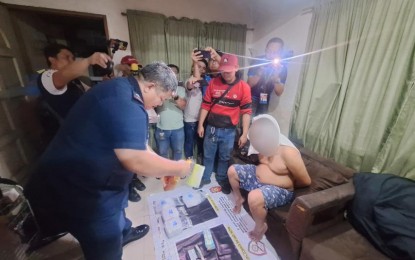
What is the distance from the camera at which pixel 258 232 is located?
1425 millimetres

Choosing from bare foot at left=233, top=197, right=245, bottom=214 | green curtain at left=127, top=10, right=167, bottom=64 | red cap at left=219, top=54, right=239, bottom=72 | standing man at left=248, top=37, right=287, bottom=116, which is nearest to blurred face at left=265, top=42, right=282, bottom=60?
standing man at left=248, top=37, right=287, bottom=116

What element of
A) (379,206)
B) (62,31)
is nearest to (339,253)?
(379,206)

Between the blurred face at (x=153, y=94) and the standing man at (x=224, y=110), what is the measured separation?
40.0 inches

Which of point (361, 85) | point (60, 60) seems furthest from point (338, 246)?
point (60, 60)

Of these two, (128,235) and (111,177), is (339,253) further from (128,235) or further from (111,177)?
(128,235)

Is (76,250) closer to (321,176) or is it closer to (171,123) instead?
(171,123)

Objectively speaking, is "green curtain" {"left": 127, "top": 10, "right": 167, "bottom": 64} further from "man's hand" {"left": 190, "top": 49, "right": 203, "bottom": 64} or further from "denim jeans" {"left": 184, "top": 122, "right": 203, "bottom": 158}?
"denim jeans" {"left": 184, "top": 122, "right": 203, "bottom": 158}

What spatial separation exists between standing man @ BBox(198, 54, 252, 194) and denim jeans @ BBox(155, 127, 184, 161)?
0.93 ft

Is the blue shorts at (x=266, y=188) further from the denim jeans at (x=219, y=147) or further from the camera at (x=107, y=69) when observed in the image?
the camera at (x=107, y=69)

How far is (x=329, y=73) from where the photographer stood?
5.71ft

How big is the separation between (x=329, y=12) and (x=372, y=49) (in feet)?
1.90

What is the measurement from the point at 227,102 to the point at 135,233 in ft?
4.62

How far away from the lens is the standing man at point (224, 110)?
6.06 ft

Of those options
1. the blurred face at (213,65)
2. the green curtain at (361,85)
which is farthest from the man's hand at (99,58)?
the green curtain at (361,85)
